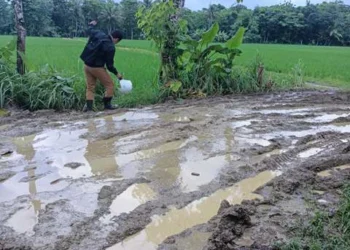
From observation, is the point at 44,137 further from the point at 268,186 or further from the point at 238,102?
the point at 238,102

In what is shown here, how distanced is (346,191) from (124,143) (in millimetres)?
3010

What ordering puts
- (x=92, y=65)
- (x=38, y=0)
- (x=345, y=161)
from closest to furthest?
(x=345, y=161) < (x=92, y=65) < (x=38, y=0)

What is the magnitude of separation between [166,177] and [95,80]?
158 inches

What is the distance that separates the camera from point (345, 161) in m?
4.94

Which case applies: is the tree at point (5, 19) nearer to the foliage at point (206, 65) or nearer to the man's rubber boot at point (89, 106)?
the foliage at point (206, 65)

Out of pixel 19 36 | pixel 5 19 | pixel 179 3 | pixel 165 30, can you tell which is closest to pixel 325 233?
pixel 165 30

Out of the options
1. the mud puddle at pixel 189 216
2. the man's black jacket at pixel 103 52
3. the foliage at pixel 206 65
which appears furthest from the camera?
the foliage at pixel 206 65

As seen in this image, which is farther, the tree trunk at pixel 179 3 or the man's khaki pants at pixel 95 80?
the tree trunk at pixel 179 3

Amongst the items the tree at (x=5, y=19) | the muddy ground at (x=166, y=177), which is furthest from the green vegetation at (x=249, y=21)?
the muddy ground at (x=166, y=177)

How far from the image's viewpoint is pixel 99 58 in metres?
7.74

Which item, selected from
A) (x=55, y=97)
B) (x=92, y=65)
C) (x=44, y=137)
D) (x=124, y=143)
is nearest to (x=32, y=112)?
(x=55, y=97)

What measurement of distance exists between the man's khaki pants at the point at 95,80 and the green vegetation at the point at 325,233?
530 centimetres

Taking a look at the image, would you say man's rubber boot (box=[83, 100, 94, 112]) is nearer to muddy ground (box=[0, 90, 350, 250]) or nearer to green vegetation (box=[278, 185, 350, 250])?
muddy ground (box=[0, 90, 350, 250])

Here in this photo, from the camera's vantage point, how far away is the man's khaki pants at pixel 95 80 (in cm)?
784
